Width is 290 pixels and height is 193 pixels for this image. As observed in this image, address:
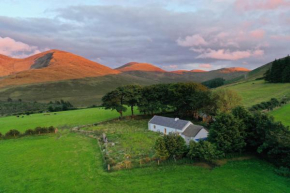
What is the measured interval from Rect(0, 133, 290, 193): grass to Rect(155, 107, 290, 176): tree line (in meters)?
1.71

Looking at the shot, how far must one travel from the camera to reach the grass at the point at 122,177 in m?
20.4

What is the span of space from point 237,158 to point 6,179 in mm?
29787

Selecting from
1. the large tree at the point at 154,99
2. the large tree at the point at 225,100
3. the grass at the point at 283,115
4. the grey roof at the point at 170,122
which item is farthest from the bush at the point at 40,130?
the grass at the point at 283,115

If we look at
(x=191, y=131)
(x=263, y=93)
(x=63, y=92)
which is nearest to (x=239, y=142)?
(x=191, y=131)

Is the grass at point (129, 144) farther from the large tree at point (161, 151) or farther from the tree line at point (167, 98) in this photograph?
the tree line at point (167, 98)

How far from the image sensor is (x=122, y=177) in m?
23.0

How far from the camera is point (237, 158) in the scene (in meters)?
26.9

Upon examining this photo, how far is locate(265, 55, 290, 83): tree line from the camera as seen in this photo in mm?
81000

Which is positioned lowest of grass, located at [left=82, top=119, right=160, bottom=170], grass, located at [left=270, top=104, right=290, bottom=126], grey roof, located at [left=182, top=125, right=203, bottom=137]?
grass, located at [left=82, top=119, right=160, bottom=170]

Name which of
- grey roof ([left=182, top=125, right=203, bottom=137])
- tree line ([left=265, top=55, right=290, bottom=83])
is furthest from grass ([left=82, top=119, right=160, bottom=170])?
tree line ([left=265, top=55, right=290, bottom=83])

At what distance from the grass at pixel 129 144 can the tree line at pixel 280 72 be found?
67428 millimetres

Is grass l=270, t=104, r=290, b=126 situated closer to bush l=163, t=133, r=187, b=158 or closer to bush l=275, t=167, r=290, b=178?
bush l=275, t=167, r=290, b=178

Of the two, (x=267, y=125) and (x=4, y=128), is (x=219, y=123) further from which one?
(x=4, y=128)

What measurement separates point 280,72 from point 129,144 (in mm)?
82061
